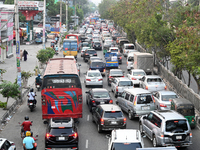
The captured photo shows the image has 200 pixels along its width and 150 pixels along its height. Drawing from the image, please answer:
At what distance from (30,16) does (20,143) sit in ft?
A: 179

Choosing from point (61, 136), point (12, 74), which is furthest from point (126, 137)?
point (12, 74)

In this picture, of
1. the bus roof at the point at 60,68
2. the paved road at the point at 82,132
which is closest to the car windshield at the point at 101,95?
the paved road at the point at 82,132

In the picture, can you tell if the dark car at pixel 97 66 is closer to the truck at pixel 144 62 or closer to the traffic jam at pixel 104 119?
the truck at pixel 144 62

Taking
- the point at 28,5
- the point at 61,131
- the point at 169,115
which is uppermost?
the point at 28,5

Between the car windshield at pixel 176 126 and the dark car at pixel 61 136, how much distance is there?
13.7 feet

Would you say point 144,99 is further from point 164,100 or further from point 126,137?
point 126,137

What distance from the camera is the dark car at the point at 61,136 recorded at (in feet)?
47.8

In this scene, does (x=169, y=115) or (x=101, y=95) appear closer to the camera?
(x=169, y=115)

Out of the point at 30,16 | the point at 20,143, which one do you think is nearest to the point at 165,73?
the point at 20,143

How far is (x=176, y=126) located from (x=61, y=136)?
5.16 m

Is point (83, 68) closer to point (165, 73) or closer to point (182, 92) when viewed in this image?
point (165, 73)

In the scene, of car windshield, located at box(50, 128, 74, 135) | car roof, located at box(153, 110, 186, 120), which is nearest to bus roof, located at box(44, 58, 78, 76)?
car windshield, located at box(50, 128, 74, 135)

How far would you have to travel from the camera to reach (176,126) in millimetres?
15523

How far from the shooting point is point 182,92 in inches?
1061
